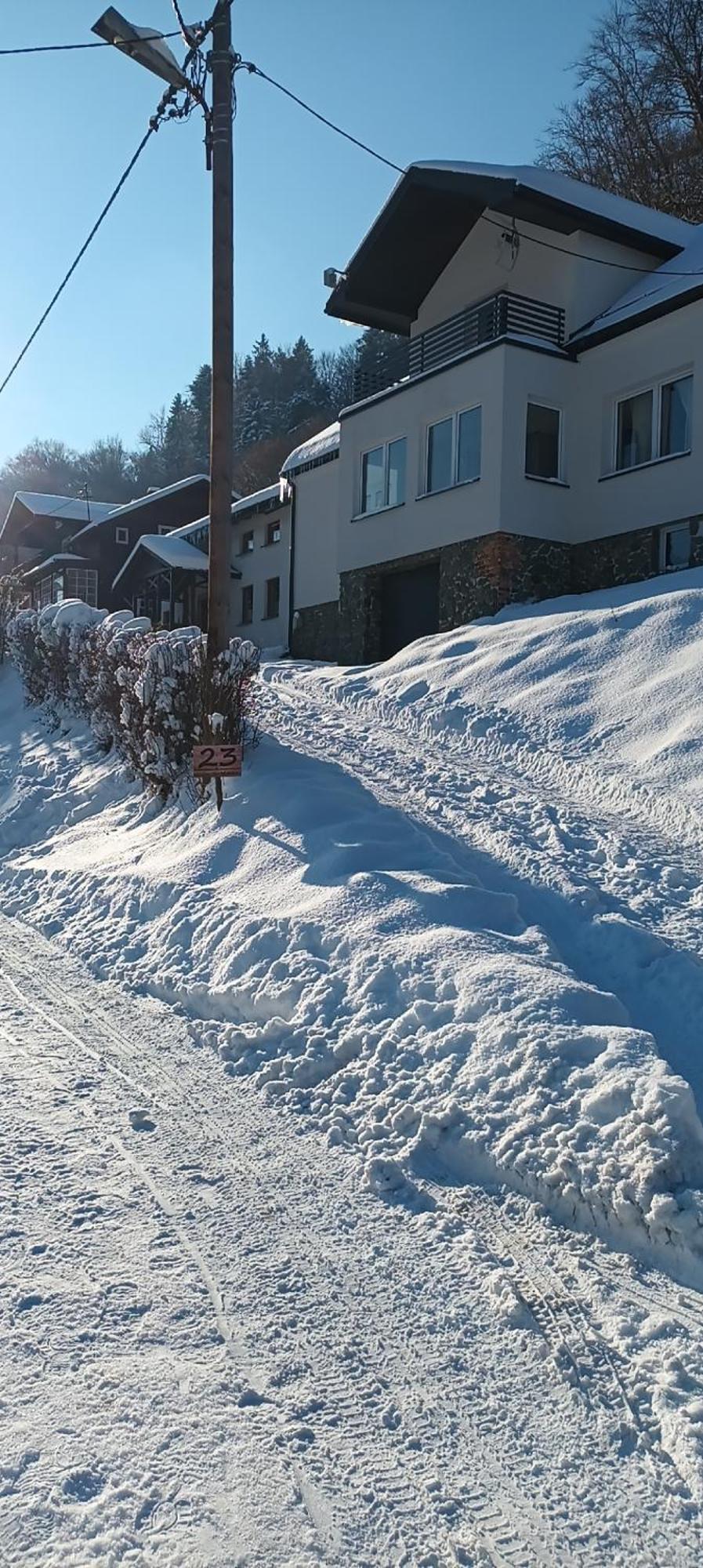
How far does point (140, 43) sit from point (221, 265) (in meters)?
2.27

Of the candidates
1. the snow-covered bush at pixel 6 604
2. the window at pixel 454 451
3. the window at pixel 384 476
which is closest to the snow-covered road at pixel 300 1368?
the window at pixel 454 451

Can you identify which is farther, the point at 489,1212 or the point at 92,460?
the point at 92,460

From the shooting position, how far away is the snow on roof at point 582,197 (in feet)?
51.1

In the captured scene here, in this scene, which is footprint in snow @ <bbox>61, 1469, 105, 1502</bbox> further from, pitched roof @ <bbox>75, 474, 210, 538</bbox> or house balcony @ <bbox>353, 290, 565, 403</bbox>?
pitched roof @ <bbox>75, 474, 210, 538</bbox>

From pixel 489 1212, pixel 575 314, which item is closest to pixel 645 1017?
pixel 489 1212

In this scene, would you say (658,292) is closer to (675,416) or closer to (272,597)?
(675,416)

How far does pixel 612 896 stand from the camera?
6359 millimetres

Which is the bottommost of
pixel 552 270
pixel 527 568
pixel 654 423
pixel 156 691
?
pixel 156 691

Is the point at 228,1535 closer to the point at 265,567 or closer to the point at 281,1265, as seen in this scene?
the point at 281,1265

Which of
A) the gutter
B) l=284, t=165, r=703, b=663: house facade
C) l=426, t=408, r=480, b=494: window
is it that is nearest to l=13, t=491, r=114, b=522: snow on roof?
the gutter

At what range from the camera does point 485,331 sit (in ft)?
53.1

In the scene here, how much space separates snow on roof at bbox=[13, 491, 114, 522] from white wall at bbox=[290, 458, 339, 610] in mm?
26150

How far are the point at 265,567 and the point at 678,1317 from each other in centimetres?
2501

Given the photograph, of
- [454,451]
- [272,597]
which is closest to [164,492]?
[272,597]
